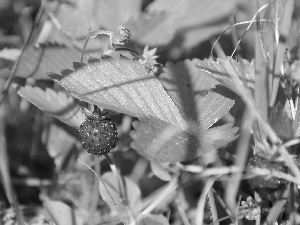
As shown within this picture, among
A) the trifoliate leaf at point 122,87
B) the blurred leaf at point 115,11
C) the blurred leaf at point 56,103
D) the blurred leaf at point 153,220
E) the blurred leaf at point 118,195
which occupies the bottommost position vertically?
the blurred leaf at point 153,220

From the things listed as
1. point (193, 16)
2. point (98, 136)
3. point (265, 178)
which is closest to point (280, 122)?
point (265, 178)

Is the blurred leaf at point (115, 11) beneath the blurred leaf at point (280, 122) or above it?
above

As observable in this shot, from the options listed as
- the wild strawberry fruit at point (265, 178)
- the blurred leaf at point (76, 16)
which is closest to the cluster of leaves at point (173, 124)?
the wild strawberry fruit at point (265, 178)

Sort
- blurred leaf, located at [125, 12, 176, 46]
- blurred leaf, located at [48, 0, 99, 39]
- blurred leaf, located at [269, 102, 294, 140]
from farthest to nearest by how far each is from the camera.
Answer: blurred leaf, located at [48, 0, 99, 39] → blurred leaf, located at [125, 12, 176, 46] → blurred leaf, located at [269, 102, 294, 140]

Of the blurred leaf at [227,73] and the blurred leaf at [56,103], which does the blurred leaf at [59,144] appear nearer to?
the blurred leaf at [56,103]

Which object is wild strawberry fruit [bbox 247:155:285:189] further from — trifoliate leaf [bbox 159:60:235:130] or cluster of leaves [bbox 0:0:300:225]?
trifoliate leaf [bbox 159:60:235:130]

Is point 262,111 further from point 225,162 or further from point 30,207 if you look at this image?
point 30,207

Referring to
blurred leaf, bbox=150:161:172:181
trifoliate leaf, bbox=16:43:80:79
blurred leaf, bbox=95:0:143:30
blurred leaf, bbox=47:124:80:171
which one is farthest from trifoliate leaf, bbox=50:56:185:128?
blurred leaf, bbox=95:0:143:30
